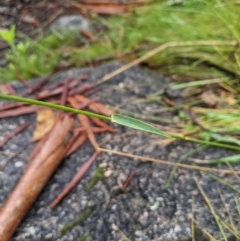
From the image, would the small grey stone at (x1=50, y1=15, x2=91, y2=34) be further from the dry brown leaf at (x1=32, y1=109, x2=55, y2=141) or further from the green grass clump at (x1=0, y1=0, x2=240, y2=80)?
the dry brown leaf at (x1=32, y1=109, x2=55, y2=141)

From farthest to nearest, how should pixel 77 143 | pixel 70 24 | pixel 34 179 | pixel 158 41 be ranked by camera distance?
pixel 70 24, pixel 158 41, pixel 77 143, pixel 34 179

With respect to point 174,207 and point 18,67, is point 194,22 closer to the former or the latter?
point 18,67

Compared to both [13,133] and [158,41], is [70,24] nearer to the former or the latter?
[158,41]

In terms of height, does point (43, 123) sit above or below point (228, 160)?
above

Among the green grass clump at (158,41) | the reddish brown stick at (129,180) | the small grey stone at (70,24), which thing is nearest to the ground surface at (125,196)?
the reddish brown stick at (129,180)

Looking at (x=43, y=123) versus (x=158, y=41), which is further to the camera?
(x=158, y=41)

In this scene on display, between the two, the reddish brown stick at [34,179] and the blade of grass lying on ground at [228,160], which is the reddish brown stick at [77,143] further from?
the blade of grass lying on ground at [228,160]

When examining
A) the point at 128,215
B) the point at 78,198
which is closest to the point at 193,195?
the point at 128,215

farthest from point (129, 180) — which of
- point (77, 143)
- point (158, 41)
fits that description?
point (158, 41)

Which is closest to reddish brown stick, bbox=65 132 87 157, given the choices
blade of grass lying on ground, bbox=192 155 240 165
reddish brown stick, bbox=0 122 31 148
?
reddish brown stick, bbox=0 122 31 148
